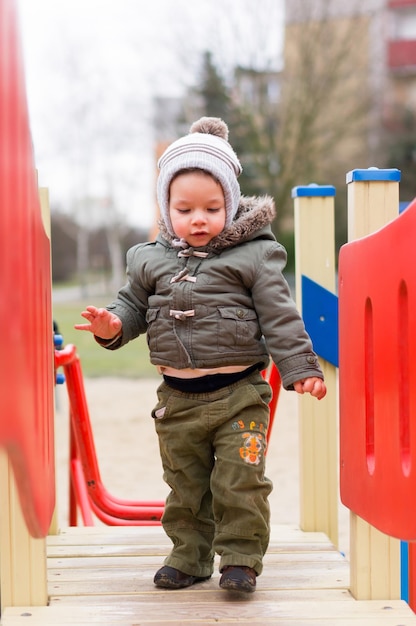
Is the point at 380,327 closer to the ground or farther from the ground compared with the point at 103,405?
farther from the ground

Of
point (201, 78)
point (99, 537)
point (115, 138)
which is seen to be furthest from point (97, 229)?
point (99, 537)

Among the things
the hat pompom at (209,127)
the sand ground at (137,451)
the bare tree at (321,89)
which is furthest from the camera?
the bare tree at (321,89)

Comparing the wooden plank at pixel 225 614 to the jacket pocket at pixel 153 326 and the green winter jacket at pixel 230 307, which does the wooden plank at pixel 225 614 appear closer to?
the green winter jacket at pixel 230 307

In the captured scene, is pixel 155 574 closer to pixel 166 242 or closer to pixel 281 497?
pixel 166 242

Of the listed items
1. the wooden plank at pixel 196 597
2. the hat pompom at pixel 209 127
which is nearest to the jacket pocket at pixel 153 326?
the hat pompom at pixel 209 127

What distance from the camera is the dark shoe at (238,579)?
252 cm

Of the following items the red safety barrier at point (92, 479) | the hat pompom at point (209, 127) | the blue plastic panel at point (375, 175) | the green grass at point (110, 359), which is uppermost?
the hat pompom at point (209, 127)

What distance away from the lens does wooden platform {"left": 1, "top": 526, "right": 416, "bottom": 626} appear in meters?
2.39

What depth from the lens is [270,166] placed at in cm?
2686

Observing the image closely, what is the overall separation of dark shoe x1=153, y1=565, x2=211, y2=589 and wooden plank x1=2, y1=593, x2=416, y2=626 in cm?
10

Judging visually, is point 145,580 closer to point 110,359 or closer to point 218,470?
point 218,470

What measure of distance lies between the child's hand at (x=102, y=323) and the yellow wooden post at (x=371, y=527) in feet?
2.28

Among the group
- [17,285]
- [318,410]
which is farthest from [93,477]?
[17,285]

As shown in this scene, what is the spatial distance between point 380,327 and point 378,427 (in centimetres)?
24
